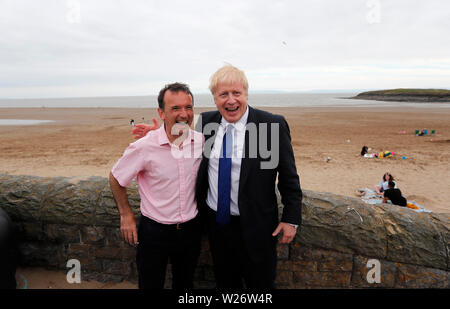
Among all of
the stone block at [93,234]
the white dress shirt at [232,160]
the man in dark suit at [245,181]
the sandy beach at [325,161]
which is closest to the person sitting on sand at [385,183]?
the sandy beach at [325,161]

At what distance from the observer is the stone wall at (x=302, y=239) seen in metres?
2.42

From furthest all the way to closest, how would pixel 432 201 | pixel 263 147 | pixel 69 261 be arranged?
pixel 432 201 → pixel 69 261 → pixel 263 147

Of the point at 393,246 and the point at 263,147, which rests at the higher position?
the point at 263,147

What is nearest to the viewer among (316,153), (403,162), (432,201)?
(432,201)

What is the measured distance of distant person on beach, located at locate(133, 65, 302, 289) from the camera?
6.84ft

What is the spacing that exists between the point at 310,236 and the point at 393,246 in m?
0.72

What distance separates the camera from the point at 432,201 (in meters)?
7.29

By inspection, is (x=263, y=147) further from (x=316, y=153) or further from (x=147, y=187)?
(x=316, y=153)

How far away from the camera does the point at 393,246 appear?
2.42 metres

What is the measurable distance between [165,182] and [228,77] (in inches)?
37.4

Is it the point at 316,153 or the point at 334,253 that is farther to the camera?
the point at 316,153

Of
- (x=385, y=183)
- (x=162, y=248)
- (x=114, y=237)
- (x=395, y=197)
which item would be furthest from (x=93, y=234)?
(x=385, y=183)
